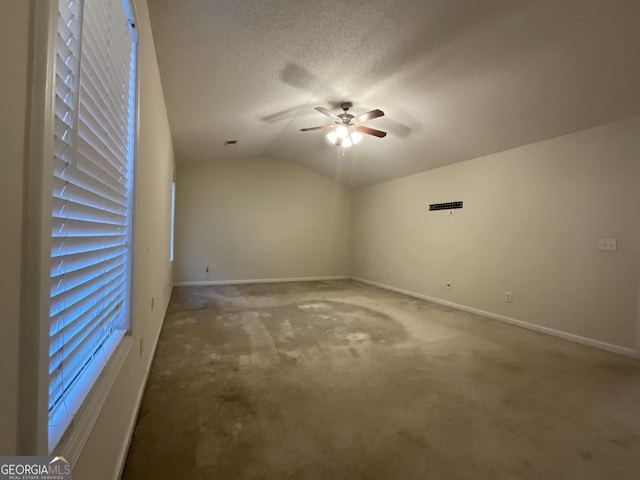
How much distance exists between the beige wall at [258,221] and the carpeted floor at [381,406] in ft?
9.47

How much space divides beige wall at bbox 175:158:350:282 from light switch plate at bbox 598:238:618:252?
4.92 metres

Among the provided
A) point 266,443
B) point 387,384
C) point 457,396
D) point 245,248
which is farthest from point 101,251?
point 245,248

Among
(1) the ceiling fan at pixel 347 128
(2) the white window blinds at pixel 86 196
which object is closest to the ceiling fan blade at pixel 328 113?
(1) the ceiling fan at pixel 347 128

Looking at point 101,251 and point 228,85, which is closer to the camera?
point 101,251

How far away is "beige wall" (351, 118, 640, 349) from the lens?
3018 millimetres

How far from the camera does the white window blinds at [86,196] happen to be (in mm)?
771

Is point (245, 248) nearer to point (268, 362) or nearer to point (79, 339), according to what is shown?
point (268, 362)

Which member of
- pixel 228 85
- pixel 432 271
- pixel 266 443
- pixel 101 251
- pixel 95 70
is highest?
pixel 228 85

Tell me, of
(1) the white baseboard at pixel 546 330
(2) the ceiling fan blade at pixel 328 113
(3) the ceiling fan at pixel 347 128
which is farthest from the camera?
(3) the ceiling fan at pixel 347 128

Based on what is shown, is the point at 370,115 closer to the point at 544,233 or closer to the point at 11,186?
the point at 544,233

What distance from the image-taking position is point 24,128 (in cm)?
56

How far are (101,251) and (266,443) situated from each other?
4.10ft

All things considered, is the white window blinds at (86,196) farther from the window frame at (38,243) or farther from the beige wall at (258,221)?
the beige wall at (258,221)

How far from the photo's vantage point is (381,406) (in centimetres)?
196
